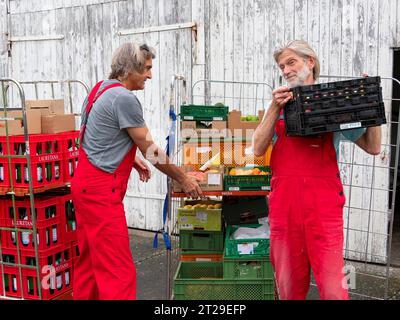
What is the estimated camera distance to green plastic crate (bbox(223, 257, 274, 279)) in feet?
13.9

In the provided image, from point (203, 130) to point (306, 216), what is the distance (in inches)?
69.2

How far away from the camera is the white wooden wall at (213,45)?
Result: 5434mm

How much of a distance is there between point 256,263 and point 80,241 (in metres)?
1.53

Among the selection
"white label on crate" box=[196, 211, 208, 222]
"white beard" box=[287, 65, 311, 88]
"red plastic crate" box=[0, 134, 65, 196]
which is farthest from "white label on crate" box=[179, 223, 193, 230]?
"white beard" box=[287, 65, 311, 88]

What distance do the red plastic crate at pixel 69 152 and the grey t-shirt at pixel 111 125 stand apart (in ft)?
3.55

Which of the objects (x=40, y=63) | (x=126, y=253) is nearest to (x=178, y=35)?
(x=40, y=63)

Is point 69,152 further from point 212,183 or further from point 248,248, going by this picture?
Result: point 248,248

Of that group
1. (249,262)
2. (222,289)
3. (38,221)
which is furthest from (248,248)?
(38,221)

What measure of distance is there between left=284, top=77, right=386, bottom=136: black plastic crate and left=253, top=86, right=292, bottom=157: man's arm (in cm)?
6

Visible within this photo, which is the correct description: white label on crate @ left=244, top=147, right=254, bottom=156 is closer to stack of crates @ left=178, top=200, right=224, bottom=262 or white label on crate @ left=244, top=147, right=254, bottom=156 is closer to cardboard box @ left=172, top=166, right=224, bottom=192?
cardboard box @ left=172, top=166, right=224, bottom=192

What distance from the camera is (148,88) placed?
6.87 m

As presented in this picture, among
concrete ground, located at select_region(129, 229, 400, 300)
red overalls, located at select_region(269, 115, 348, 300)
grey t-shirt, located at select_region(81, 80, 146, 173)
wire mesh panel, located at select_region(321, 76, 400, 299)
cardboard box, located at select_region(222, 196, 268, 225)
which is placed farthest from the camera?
wire mesh panel, located at select_region(321, 76, 400, 299)

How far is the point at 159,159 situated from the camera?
363cm
